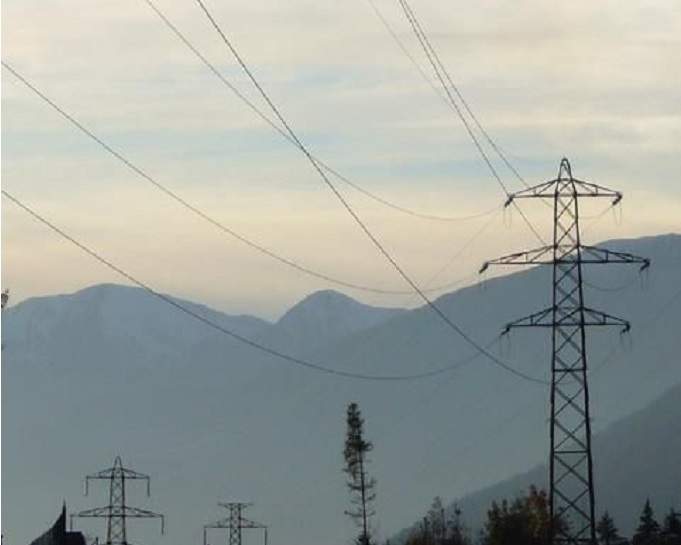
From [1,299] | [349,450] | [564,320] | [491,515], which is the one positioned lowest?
[1,299]

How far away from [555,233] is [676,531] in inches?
3089

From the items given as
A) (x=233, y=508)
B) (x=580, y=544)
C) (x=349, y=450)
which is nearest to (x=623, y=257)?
(x=580, y=544)

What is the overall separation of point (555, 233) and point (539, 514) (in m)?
69.9

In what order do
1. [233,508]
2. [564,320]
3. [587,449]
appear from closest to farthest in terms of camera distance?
1. [587,449]
2. [564,320]
3. [233,508]

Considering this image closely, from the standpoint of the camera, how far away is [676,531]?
150250mm

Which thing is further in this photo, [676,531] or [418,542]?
[418,542]

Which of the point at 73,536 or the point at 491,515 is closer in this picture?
the point at 73,536

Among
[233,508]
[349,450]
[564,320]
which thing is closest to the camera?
[564,320]

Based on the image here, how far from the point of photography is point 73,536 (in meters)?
82.6

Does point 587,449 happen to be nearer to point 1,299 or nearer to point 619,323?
point 619,323

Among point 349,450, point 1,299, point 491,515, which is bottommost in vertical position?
point 1,299

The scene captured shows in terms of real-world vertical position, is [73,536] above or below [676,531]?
below

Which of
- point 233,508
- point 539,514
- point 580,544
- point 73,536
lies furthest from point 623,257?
point 539,514

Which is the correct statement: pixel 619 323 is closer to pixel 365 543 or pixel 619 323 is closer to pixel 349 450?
pixel 365 543
